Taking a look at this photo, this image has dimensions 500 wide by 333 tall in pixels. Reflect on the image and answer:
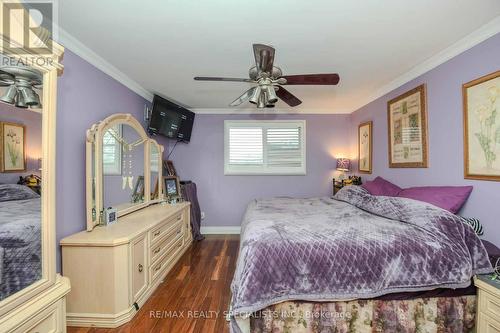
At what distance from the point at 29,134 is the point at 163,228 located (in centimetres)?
177

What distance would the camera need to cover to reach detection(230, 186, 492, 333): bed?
1596 millimetres

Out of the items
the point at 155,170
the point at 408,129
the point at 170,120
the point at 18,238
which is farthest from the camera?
the point at 170,120

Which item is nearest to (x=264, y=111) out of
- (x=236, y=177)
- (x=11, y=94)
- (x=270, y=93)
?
(x=236, y=177)

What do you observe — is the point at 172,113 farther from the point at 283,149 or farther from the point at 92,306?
the point at 92,306

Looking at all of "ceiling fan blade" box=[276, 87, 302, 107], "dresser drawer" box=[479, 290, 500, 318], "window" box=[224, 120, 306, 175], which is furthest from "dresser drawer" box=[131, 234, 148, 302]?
"dresser drawer" box=[479, 290, 500, 318]

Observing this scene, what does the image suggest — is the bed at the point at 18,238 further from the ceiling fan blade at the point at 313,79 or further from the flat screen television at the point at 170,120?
the flat screen television at the point at 170,120

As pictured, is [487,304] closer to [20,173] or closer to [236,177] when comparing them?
[20,173]

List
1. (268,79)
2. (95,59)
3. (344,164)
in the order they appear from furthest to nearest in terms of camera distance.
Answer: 1. (344,164)
2. (95,59)
3. (268,79)

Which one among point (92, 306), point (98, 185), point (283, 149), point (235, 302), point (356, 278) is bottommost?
point (92, 306)

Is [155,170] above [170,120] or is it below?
below

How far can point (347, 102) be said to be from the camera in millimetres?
3977

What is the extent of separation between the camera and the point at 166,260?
2.78 meters

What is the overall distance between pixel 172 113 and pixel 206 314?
9.47ft

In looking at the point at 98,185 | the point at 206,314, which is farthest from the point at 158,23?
the point at 206,314
